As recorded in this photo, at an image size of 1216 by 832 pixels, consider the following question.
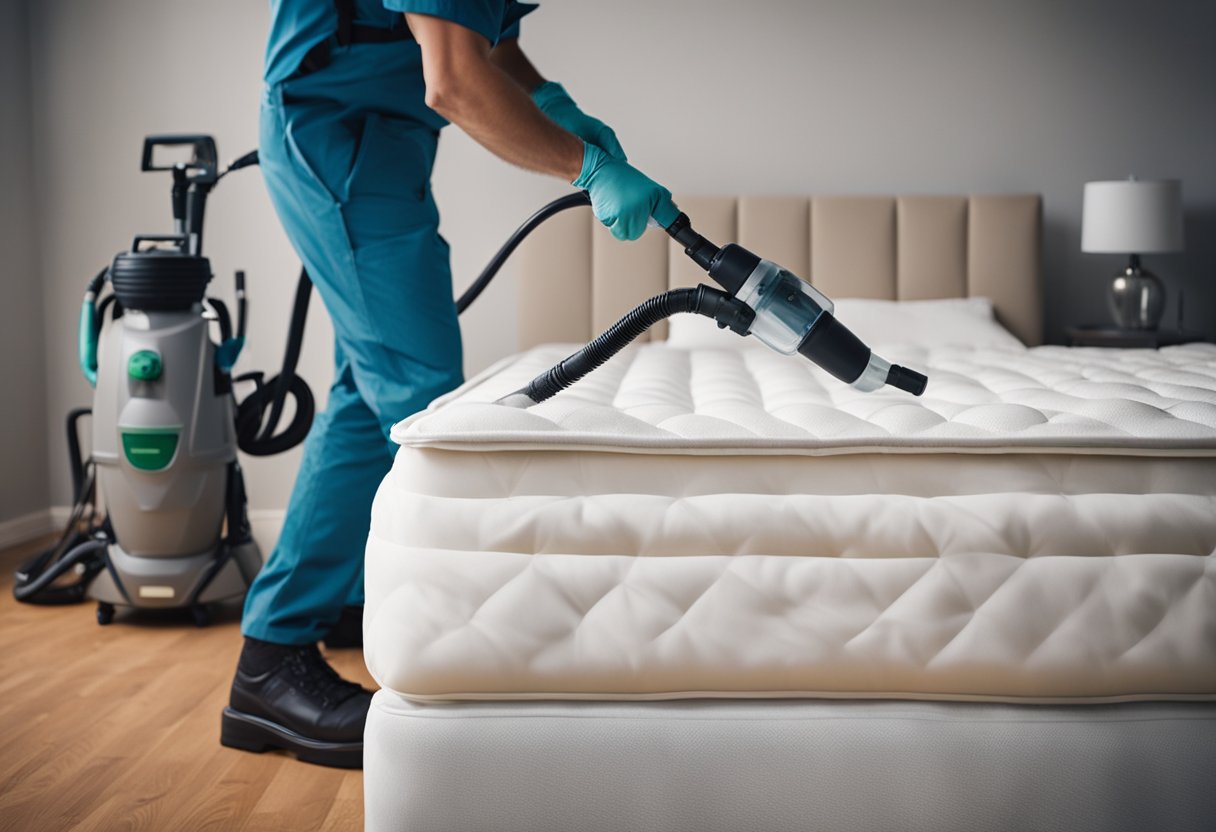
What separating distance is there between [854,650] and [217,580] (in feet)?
5.67

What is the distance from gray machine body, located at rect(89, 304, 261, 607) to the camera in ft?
7.50

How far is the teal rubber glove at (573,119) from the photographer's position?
1.68 meters

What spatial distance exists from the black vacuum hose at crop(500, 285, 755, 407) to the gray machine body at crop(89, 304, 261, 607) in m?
1.32

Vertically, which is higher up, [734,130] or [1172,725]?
[734,130]

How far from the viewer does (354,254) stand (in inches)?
60.7

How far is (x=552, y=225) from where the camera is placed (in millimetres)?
3143

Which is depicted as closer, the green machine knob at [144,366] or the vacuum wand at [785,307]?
the vacuum wand at [785,307]

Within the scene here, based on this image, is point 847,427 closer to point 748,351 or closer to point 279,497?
point 748,351

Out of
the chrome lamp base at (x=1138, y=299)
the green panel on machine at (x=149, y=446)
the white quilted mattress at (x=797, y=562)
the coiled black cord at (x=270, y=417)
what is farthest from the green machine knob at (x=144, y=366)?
the chrome lamp base at (x=1138, y=299)

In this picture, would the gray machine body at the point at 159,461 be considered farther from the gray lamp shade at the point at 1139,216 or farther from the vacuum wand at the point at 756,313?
the gray lamp shade at the point at 1139,216

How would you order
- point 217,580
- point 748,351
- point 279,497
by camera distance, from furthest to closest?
point 279,497 < point 748,351 < point 217,580

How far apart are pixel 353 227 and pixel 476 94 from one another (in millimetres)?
349

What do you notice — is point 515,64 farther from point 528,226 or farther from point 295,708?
point 295,708

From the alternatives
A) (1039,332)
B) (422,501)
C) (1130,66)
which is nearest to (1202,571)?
(422,501)
